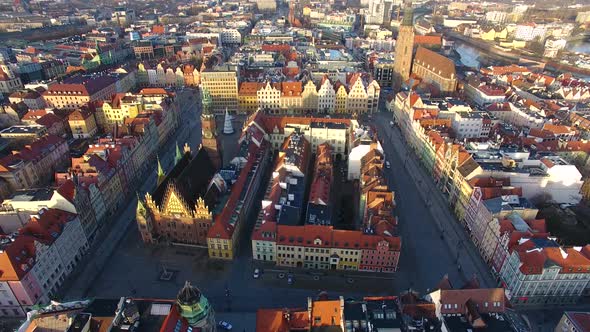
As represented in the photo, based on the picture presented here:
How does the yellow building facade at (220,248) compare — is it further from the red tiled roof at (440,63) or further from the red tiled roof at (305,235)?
the red tiled roof at (440,63)

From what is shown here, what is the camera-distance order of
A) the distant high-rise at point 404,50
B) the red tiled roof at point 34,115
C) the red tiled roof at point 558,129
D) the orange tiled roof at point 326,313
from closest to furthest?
1. the orange tiled roof at point 326,313
2. the red tiled roof at point 558,129
3. the red tiled roof at point 34,115
4. the distant high-rise at point 404,50

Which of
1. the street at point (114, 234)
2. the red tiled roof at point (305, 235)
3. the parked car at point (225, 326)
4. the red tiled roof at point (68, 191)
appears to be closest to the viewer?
the parked car at point (225, 326)

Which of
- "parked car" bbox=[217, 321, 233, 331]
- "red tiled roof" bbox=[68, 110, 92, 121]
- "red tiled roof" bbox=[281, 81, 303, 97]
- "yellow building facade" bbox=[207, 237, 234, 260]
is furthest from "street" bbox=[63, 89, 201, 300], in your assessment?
"red tiled roof" bbox=[281, 81, 303, 97]

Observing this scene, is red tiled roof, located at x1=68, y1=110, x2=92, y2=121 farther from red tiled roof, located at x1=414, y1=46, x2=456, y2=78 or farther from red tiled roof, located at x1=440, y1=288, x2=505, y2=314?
red tiled roof, located at x1=414, y1=46, x2=456, y2=78

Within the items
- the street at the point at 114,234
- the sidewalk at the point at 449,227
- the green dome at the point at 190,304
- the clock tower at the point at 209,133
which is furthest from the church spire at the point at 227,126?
the green dome at the point at 190,304

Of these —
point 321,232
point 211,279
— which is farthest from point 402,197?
point 211,279

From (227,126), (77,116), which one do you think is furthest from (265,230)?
(77,116)

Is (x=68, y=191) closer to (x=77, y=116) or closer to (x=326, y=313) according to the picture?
(x=326, y=313)
